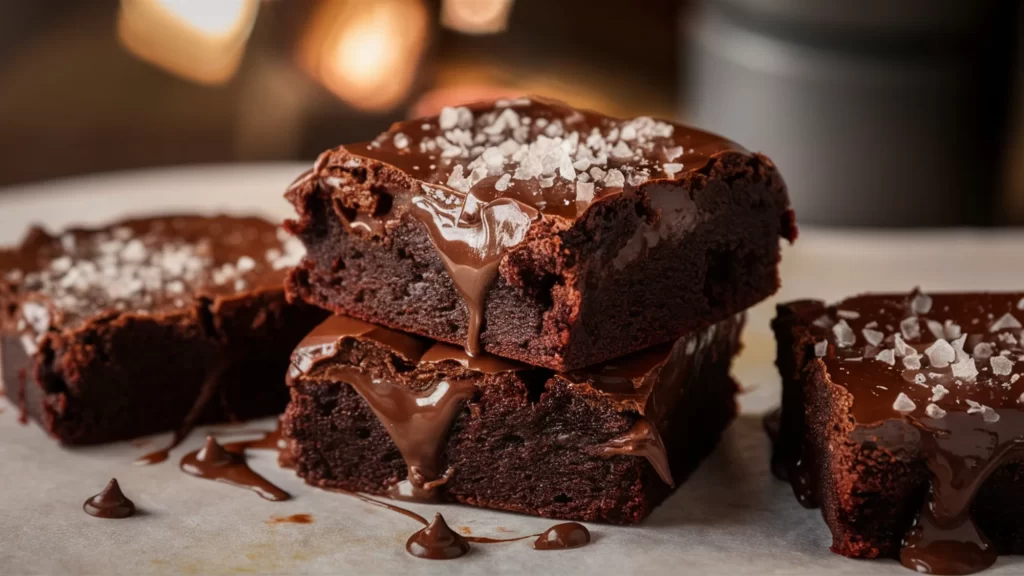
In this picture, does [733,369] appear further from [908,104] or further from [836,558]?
[908,104]

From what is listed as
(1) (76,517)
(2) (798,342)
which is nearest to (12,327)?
(1) (76,517)

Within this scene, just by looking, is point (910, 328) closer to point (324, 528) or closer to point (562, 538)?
point (562, 538)

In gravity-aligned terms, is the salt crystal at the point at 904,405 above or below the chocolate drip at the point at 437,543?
above

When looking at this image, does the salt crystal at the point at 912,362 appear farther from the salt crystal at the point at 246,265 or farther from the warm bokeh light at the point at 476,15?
the warm bokeh light at the point at 476,15

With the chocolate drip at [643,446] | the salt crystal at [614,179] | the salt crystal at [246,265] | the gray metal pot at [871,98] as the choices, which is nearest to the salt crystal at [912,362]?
the chocolate drip at [643,446]

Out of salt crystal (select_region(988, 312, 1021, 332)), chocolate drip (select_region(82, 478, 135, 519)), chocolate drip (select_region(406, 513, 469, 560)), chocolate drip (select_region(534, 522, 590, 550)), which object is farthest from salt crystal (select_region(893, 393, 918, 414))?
chocolate drip (select_region(82, 478, 135, 519))

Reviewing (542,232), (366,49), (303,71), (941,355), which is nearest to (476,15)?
(366,49)
